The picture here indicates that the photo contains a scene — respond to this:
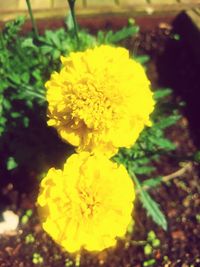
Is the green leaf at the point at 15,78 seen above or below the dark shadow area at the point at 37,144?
above

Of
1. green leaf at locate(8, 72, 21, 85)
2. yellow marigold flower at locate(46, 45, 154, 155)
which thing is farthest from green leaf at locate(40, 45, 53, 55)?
yellow marigold flower at locate(46, 45, 154, 155)

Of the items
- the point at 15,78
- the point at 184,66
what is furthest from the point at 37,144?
the point at 184,66

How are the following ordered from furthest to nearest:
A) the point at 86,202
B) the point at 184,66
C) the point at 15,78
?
the point at 184,66 → the point at 15,78 → the point at 86,202

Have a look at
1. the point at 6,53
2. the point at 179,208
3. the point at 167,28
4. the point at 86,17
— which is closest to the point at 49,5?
the point at 86,17

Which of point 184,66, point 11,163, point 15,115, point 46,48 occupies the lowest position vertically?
point 11,163

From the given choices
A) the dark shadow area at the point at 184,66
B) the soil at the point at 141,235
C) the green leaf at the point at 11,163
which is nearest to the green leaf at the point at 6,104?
the green leaf at the point at 11,163

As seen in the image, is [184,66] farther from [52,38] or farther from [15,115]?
[15,115]

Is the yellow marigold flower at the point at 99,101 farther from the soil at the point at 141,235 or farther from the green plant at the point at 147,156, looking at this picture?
the soil at the point at 141,235
